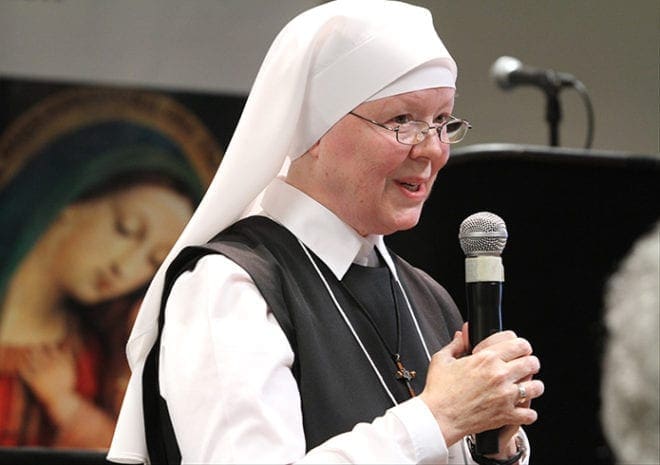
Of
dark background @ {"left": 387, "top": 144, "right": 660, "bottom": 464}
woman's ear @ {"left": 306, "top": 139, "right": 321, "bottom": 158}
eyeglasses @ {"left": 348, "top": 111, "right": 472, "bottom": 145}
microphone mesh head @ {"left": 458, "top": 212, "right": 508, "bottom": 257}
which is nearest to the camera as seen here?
microphone mesh head @ {"left": 458, "top": 212, "right": 508, "bottom": 257}

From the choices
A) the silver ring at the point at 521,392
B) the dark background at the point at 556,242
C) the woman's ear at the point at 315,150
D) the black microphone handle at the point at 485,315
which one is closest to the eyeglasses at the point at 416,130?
the woman's ear at the point at 315,150

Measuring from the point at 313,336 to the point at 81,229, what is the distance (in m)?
3.82

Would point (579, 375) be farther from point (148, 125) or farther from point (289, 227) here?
point (148, 125)

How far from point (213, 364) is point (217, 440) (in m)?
0.13

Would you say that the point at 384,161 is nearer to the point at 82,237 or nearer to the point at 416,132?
the point at 416,132

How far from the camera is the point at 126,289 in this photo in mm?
5934

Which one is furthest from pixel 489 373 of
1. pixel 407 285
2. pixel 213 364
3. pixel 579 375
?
pixel 579 375

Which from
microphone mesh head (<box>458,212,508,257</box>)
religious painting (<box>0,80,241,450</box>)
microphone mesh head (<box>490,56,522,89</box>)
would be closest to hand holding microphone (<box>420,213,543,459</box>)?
microphone mesh head (<box>458,212,508,257</box>)

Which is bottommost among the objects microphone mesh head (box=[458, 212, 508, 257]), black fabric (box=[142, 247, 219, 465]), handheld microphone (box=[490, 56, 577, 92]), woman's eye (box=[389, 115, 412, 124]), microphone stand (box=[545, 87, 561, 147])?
black fabric (box=[142, 247, 219, 465])

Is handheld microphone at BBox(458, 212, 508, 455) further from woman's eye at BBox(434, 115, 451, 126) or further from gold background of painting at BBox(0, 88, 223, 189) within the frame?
gold background of painting at BBox(0, 88, 223, 189)

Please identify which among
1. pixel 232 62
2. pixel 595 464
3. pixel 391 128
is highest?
pixel 232 62

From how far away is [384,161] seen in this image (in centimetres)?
243

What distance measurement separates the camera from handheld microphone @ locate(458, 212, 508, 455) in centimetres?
219

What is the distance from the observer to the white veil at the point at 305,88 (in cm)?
247
